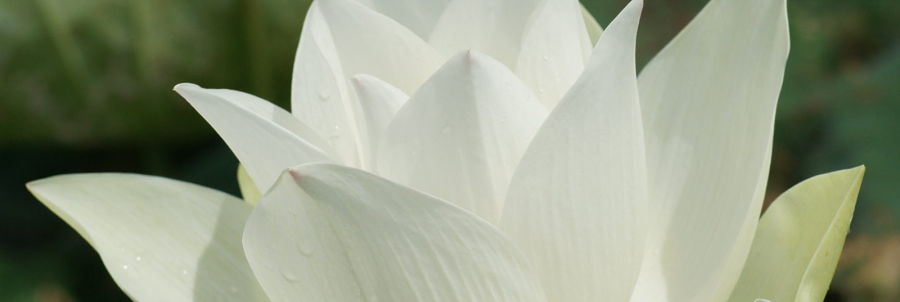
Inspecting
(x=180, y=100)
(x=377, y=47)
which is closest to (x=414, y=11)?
(x=377, y=47)

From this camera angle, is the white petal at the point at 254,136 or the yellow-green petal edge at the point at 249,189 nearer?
the white petal at the point at 254,136

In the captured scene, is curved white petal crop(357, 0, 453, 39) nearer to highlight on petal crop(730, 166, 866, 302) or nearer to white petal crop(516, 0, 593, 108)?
white petal crop(516, 0, 593, 108)

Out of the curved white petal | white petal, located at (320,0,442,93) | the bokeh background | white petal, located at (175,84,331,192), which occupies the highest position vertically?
the curved white petal

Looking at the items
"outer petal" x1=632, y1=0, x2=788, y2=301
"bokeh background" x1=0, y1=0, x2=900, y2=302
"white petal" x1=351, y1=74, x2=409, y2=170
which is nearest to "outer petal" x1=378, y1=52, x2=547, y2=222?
"white petal" x1=351, y1=74, x2=409, y2=170

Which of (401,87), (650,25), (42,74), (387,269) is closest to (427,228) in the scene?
(387,269)

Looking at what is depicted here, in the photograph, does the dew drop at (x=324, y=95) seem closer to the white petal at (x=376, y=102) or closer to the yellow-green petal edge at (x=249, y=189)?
the white petal at (x=376, y=102)

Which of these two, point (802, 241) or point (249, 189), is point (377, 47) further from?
point (802, 241)

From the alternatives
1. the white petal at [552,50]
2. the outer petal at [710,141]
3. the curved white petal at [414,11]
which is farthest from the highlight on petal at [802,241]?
the curved white petal at [414,11]
